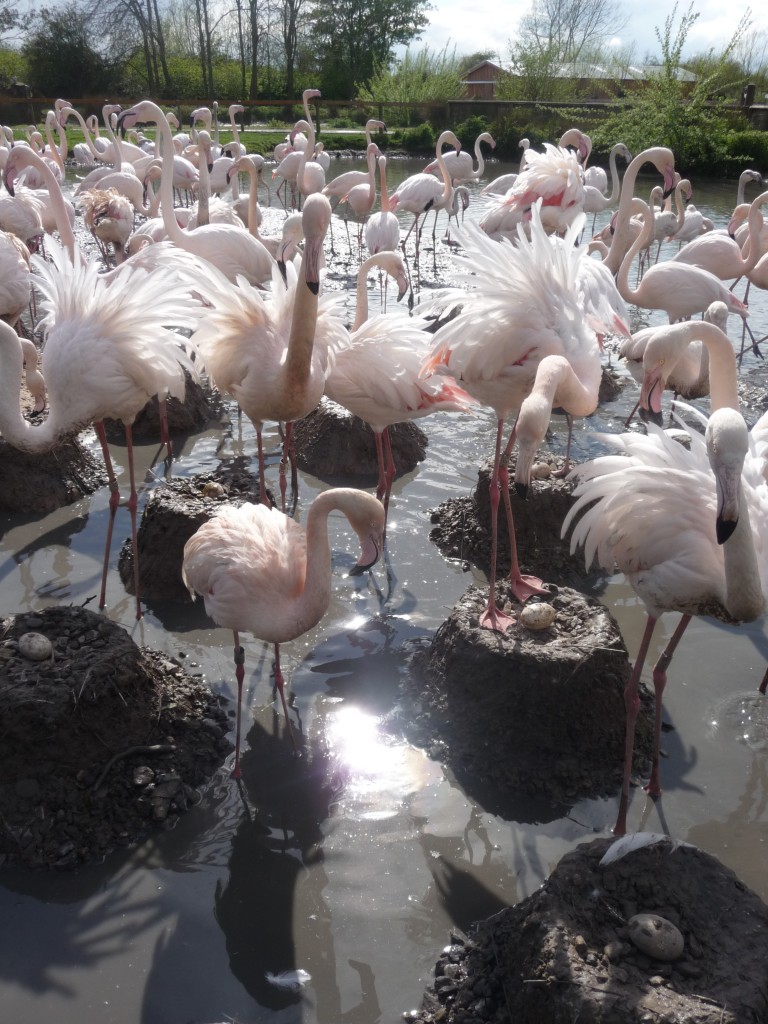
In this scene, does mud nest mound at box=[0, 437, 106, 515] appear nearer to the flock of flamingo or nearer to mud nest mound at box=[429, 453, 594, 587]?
the flock of flamingo

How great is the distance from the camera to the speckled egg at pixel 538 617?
403cm

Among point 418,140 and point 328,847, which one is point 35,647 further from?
point 418,140

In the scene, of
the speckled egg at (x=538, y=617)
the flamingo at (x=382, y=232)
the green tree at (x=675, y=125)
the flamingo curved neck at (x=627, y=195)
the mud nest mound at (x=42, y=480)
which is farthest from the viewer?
the green tree at (x=675, y=125)

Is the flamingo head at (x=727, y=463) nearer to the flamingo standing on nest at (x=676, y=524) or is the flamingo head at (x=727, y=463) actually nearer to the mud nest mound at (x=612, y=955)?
the flamingo standing on nest at (x=676, y=524)

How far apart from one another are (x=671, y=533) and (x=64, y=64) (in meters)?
44.2

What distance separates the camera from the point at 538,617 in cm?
402

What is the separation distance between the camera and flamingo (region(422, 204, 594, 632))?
175 inches

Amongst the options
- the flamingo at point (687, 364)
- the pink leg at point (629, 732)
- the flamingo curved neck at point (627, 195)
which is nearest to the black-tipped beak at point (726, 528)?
the pink leg at point (629, 732)

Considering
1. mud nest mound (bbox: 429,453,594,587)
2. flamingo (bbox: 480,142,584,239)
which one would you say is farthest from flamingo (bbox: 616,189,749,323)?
mud nest mound (bbox: 429,453,594,587)

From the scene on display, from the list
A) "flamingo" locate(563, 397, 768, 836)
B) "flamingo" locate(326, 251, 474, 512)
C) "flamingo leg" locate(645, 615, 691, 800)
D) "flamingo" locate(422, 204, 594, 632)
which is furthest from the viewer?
"flamingo" locate(326, 251, 474, 512)

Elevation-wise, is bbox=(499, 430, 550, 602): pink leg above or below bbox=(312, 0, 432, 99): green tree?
below

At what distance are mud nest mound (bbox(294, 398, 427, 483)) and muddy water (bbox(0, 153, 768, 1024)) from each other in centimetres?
178

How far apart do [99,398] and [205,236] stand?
12.2 ft

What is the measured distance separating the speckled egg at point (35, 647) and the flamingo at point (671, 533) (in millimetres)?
2261
